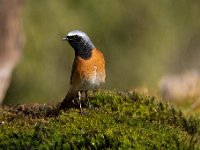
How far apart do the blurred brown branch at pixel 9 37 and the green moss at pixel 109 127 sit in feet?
28.3

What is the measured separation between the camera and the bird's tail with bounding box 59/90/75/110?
31.2ft

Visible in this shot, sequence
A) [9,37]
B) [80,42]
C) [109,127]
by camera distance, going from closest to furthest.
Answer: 1. [109,127]
2. [80,42]
3. [9,37]

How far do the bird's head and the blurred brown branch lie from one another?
27.9ft

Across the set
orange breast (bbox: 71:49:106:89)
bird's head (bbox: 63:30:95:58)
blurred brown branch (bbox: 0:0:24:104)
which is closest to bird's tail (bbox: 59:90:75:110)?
orange breast (bbox: 71:49:106:89)

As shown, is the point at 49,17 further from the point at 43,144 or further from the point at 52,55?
the point at 43,144

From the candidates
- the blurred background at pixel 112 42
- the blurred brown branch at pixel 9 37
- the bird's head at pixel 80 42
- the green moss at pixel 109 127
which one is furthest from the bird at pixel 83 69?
the blurred background at pixel 112 42

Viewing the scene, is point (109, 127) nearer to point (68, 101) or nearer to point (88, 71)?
point (88, 71)

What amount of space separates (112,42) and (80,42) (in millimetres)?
16612

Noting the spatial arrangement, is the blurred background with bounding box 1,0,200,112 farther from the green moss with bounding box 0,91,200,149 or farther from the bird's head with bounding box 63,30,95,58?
the green moss with bounding box 0,91,200,149

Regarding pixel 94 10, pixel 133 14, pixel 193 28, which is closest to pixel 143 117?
pixel 94 10

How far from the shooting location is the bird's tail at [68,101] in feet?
31.2

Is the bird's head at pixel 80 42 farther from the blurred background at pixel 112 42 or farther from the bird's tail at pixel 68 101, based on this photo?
the blurred background at pixel 112 42

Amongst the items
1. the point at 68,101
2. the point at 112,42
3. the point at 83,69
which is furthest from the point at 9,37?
the point at 83,69

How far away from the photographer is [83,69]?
933 centimetres
